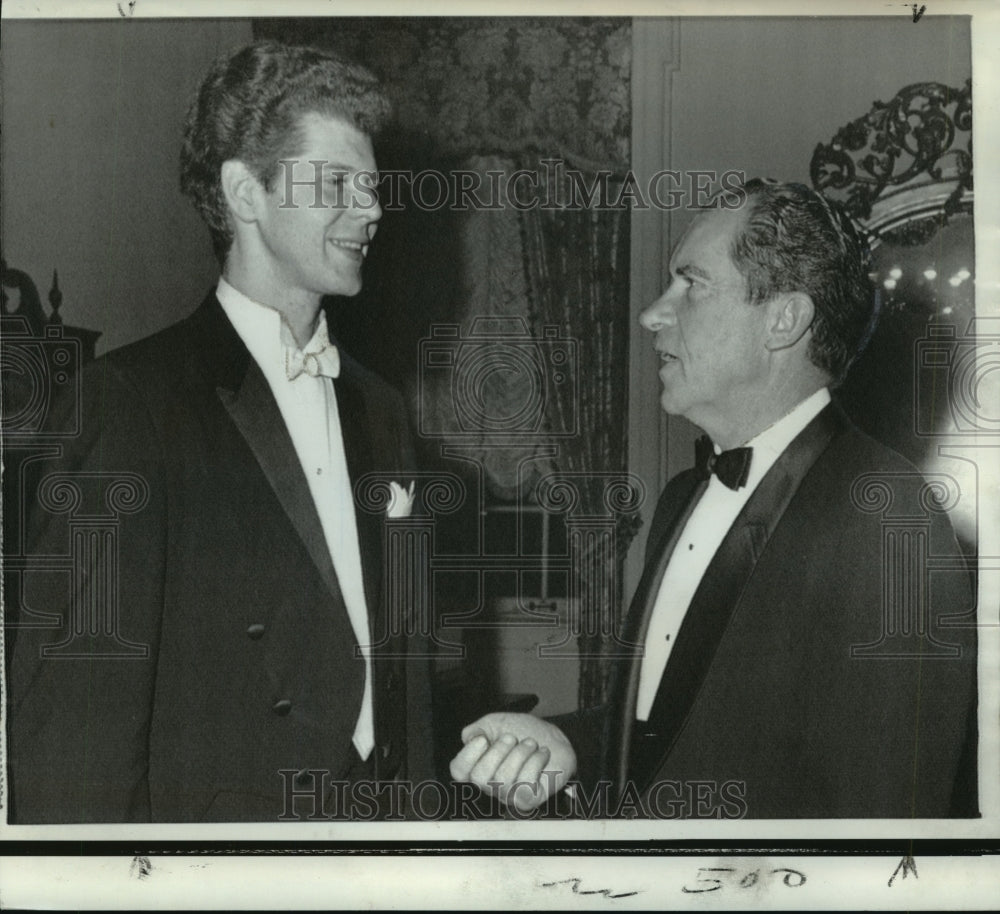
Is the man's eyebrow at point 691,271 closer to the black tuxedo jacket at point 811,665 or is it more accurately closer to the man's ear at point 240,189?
the black tuxedo jacket at point 811,665

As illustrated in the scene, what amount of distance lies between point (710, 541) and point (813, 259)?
71 centimetres

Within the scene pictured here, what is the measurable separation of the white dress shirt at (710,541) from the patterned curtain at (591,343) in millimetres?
100

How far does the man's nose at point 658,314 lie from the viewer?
2.86 metres

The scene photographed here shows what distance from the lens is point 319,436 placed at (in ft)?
9.40

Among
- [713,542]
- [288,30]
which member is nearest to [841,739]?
[713,542]

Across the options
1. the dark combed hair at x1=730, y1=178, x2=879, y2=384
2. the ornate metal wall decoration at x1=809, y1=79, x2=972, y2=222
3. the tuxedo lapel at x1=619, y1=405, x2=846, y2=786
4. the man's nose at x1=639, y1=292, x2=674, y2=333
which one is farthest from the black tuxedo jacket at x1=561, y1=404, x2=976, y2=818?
the ornate metal wall decoration at x1=809, y1=79, x2=972, y2=222

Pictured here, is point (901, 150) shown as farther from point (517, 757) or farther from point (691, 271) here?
point (517, 757)

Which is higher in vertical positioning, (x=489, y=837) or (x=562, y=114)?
(x=562, y=114)

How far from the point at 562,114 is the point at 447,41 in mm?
328

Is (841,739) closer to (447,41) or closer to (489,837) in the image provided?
(489,837)

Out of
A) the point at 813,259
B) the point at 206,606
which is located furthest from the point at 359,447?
the point at 813,259

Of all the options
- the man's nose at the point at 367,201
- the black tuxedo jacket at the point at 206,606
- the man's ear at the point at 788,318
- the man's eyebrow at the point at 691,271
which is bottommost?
the black tuxedo jacket at the point at 206,606

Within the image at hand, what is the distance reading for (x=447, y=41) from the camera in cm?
288

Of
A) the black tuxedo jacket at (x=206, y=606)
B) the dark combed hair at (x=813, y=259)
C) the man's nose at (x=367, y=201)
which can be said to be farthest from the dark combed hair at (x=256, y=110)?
the dark combed hair at (x=813, y=259)
